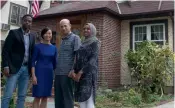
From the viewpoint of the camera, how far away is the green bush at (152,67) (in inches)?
309

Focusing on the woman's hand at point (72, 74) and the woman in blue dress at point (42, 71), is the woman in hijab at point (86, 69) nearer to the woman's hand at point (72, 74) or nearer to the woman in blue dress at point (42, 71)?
the woman's hand at point (72, 74)

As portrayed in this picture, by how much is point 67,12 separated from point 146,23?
3.40 metres

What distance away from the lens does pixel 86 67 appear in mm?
3824

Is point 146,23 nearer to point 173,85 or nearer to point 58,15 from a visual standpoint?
point 173,85

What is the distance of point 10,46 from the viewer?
13.7ft

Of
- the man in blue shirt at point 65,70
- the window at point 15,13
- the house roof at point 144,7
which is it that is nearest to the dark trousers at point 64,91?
the man in blue shirt at point 65,70

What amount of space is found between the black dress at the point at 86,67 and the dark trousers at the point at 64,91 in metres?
0.17

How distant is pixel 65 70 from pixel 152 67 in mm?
4737

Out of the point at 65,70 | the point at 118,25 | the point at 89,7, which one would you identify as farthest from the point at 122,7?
the point at 65,70

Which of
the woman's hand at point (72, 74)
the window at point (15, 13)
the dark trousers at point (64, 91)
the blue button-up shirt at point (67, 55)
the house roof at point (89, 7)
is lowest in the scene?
the dark trousers at point (64, 91)

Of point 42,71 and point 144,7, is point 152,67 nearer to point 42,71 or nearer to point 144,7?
point 144,7

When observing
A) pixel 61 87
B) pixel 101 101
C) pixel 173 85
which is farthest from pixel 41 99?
pixel 173 85

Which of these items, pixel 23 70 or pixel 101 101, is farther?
pixel 101 101

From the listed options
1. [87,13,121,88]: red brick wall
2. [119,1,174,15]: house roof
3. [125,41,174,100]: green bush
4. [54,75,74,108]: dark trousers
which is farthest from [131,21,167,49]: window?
[54,75,74,108]: dark trousers
